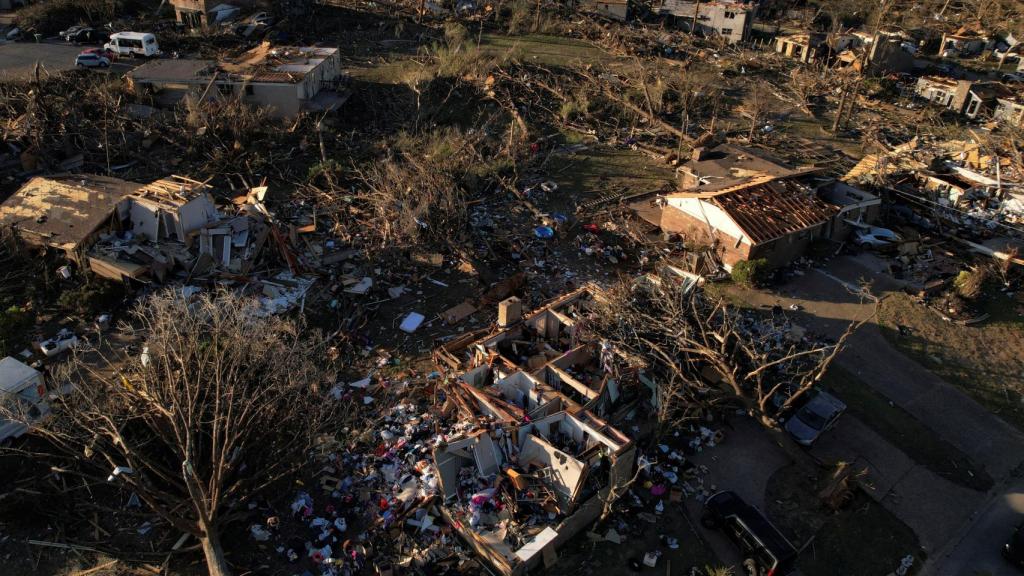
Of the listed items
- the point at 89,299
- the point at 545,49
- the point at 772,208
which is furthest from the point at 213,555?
the point at 545,49

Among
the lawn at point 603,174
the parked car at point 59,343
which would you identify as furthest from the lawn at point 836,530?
the parked car at point 59,343

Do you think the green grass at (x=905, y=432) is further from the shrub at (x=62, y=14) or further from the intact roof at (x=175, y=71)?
the shrub at (x=62, y=14)

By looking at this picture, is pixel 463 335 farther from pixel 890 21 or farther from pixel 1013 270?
pixel 890 21

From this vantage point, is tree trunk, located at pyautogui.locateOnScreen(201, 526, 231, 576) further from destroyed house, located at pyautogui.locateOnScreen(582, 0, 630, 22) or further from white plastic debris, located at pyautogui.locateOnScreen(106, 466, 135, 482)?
destroyed house, located at pyautogui.locateOnScreen(582, 0, 630, 22)

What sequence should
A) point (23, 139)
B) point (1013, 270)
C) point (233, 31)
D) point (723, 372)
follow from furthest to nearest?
point (233, 31), point (23, 139), point (1013, 270), point (723, 372)

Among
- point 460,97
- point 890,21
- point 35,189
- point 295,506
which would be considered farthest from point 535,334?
point 890,21
